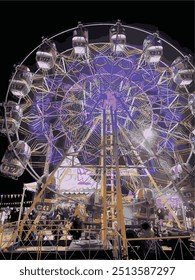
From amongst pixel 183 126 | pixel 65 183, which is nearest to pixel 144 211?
pixel 183 126

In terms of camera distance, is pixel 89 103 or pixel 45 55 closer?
pixel 45 55

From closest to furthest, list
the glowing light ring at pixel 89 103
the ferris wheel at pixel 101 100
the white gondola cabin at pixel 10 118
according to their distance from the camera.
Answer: the white gondola cabin at pixel 10 118
the ferris wheel at pixel 101 100
the glowing light ring at pixel 89 103

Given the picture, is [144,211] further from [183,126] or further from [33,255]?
[33,255]

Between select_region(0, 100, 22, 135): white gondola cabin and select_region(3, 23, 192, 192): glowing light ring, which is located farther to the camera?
select_region(3, 23, 192, 192): glowing light ring

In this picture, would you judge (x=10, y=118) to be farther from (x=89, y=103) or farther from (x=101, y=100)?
(x=101, y=100)

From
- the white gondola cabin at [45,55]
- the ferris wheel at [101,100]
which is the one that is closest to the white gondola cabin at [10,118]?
the ferris wheel at [101,100]

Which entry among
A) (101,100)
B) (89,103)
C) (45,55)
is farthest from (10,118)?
(101,100)

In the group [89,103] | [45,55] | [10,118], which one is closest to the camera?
[45,55]

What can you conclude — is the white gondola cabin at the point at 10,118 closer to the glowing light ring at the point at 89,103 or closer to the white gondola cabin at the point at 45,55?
the glowing light ring at the point at 89,103

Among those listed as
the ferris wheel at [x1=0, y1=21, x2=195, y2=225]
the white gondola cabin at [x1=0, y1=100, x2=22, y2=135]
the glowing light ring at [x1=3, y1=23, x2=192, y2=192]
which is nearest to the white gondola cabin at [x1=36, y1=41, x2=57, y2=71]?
the ferris wheel at [x1=0, y1=21, x2=195, y2=225]

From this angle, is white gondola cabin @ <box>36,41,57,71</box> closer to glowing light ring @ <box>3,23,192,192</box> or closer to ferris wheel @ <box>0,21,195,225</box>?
ferris wheel @ <box>0,21,195,225</box>

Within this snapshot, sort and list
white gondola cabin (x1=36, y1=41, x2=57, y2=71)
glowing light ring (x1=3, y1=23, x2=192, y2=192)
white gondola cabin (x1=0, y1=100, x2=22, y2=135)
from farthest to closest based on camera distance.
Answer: glowing light ring (x1=3, y1=23, x2=192, y2=192), white gondola cabin (x1=0, y1=100, x2=22, y2=135), white gondola cabin (x1=36, y1=41, x2=57, y2=71)

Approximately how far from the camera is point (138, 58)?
12930mm

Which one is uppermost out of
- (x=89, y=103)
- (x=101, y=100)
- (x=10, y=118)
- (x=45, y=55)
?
(x=45, y=55)
